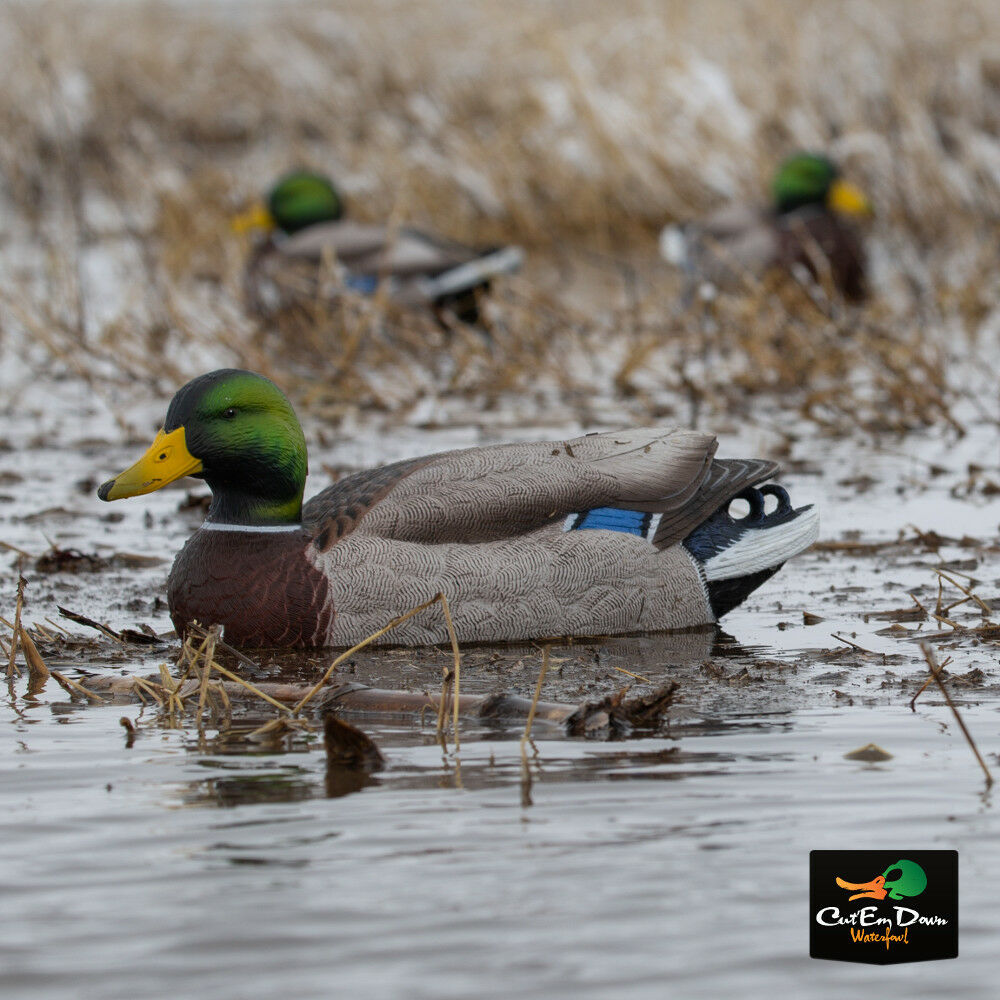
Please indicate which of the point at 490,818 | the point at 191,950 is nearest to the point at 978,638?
the point at 490,818

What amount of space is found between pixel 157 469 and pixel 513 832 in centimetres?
224

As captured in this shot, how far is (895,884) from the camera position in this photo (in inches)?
129

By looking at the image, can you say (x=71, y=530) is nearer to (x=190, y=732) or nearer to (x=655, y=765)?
(x=190, y=732)

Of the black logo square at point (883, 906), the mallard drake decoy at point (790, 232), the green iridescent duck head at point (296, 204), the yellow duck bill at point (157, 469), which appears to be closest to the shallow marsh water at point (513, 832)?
the black logo square at point (883, 906)

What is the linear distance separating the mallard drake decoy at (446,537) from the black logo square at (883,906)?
2248 mm

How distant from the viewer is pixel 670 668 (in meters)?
5.30

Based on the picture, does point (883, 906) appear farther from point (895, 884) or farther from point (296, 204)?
point (296, 204)

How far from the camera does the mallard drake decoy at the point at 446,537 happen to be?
5.49m

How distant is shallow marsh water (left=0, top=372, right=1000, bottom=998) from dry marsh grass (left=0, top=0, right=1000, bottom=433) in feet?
12.7

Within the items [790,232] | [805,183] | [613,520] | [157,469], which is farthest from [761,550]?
[805,183]

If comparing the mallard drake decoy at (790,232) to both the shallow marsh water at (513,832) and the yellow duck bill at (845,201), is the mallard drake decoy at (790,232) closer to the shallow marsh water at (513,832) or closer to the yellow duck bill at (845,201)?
the yellow duck bill at (845,201)

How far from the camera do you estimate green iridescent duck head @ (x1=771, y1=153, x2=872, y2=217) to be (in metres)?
14.6

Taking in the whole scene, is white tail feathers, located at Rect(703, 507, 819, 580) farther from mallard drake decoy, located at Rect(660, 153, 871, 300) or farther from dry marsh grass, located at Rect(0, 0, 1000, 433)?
mallard drake decoy, located at Rect(660, 153, 871, 300)

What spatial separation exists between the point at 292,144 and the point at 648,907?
15062mm
